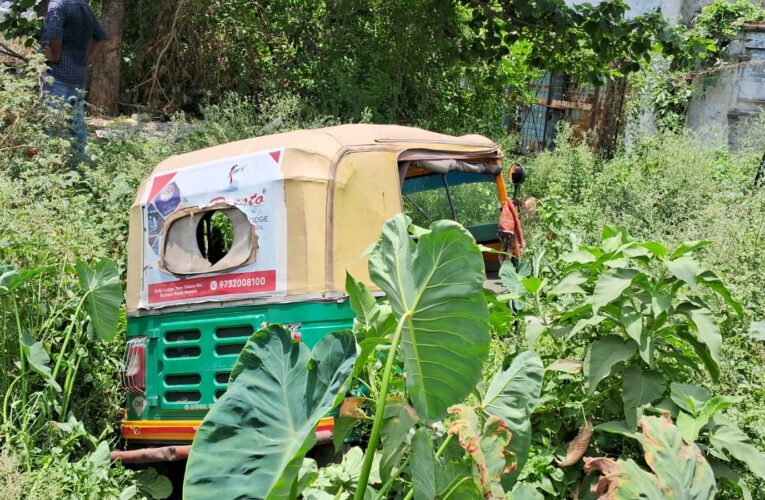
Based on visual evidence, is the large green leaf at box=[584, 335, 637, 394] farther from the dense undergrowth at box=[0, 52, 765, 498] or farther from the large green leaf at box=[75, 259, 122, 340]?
the large green leaf at box=[75, 259, 122, 340]

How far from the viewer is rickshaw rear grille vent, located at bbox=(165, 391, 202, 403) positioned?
450cm

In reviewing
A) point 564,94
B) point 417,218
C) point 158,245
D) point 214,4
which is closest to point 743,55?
point 564,94

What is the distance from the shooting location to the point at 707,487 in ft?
8.81

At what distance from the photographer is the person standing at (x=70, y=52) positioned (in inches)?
302

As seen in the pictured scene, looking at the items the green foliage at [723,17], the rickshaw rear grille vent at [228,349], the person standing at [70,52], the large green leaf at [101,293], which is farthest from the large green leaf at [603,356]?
the green foliage at [723,17]

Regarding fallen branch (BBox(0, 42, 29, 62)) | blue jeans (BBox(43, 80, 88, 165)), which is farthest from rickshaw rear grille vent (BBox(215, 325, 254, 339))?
fallen branch (BBox(0, 42, 29, 62))

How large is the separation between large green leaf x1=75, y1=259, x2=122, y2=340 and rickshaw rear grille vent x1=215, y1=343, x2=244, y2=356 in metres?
0.74

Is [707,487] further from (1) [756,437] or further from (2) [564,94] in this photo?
(2) [564,94]

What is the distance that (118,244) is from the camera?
6473 mm

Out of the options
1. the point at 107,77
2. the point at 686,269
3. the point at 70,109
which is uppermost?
the point at 107,77

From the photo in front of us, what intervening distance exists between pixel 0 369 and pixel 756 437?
12.9 feet

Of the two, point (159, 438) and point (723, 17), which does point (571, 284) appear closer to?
point (159, 438)

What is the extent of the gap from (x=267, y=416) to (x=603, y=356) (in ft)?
4.63

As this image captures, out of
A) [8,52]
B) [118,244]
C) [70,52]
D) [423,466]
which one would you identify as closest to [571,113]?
[8,52]
